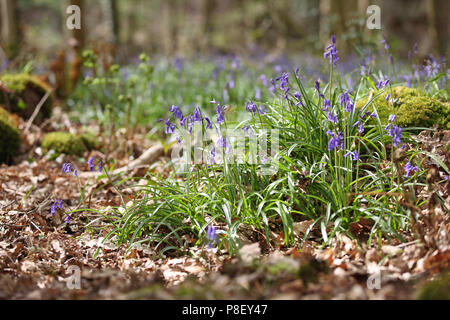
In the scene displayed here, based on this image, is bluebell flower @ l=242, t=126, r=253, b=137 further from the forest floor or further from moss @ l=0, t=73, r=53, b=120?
moss @ l=0, t=73, r=53, b=120

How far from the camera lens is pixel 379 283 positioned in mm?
2193

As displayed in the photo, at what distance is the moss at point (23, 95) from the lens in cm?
605

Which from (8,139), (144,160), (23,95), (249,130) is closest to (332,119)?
(249,130)

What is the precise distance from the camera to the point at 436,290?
198cm

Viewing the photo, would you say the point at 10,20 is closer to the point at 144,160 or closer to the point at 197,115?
the point at 144,160

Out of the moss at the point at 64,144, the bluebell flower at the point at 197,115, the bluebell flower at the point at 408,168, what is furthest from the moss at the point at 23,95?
the bluebell flower at the point at 408,168

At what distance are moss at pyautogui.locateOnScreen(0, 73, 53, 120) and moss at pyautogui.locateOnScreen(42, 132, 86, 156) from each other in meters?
1.22

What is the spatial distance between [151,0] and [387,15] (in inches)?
614

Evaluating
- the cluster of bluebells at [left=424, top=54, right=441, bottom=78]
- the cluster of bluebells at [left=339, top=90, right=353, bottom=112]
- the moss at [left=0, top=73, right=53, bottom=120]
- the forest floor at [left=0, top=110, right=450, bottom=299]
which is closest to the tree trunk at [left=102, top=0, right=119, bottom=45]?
the moss at [left=0, top=73, right=53, bottom=120]

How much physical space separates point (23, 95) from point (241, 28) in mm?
16132

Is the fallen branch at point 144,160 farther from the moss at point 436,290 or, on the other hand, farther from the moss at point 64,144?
the moss at point 436,290

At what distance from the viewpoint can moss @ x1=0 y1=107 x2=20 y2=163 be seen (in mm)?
4961

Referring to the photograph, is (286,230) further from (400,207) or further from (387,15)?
(387,15)
